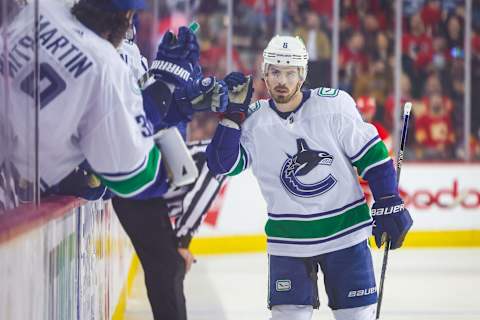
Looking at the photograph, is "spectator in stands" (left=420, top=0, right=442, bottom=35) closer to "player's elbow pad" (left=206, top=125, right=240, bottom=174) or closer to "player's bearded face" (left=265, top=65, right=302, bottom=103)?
"player's bearded face" (left=265, top=65, right=302, bottom=103)

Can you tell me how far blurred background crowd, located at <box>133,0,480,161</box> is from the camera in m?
8.72

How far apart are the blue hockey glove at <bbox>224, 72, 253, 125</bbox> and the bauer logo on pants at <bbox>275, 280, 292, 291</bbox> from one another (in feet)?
1.60

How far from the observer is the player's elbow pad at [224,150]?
3.30 meters

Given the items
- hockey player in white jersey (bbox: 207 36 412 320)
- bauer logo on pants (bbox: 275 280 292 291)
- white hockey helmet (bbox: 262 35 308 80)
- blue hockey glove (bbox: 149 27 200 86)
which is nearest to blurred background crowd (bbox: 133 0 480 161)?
white hockey helmet (bbox: 262 35 308 80)

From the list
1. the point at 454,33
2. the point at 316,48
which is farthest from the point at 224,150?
the point at 454,33

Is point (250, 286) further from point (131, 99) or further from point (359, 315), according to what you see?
point (131, 99)

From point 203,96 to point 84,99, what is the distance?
70 centimetres

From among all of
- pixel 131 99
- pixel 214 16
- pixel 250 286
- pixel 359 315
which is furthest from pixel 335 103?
pixel 214 16

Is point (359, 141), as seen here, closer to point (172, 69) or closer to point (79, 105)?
point (172, 69)

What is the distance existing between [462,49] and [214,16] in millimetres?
2036

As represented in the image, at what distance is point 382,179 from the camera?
10.9 ft

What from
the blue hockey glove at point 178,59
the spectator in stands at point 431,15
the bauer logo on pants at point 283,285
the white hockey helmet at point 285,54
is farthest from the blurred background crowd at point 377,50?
the blue hockey glove at point 178,59

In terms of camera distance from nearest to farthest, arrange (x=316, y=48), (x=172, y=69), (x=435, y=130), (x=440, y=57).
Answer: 1. (x=172, y=69)
2. (x=316, y=48)
3. (x=435, y=130)
4. (x=440, y=57)

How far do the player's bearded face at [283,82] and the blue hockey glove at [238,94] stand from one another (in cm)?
12
